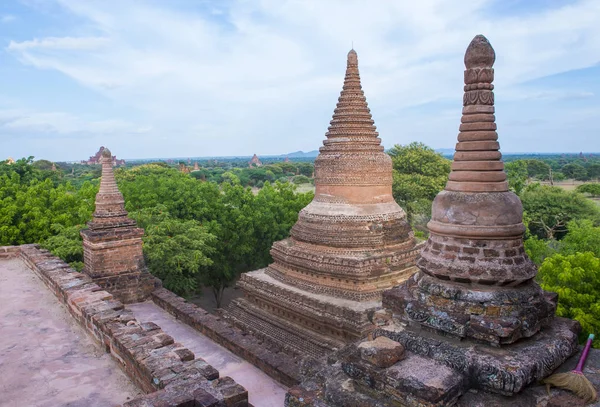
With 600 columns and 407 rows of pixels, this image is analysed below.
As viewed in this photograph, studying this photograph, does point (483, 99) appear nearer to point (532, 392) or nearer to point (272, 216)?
point (532, 392)

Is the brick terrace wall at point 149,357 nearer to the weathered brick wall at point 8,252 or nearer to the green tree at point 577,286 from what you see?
the weathered brick wall at point 8,252

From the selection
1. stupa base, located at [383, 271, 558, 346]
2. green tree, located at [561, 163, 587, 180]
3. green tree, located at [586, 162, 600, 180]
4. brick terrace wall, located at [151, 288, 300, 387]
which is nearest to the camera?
stupa base, located at [383, 271, 558, 346]

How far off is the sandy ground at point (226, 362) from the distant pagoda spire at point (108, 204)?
119 inches

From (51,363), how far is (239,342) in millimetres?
4567

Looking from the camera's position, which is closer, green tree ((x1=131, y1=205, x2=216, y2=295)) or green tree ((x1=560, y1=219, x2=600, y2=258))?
green tree ((x1=131, y1=205, x2=216, y2=295))

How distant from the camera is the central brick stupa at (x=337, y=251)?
14.8 metres

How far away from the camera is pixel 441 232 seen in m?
5.67

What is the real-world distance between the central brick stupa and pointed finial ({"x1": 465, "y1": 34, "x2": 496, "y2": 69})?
9.70m

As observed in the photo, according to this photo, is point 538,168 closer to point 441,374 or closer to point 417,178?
point 417,178

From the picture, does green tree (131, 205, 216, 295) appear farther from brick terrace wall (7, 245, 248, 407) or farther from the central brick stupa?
brick terrace wall (7, 245, 248, 407)

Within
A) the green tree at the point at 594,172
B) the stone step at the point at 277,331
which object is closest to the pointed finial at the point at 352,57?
the stone step at the point at 277,331

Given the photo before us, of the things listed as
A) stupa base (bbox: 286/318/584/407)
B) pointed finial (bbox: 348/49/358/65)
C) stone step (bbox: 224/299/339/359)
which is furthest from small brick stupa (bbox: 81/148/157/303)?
stupa base (bbox: 286/318/584/407)

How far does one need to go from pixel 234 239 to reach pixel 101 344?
14.8 metres

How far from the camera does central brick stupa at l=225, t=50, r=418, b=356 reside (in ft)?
48.5
